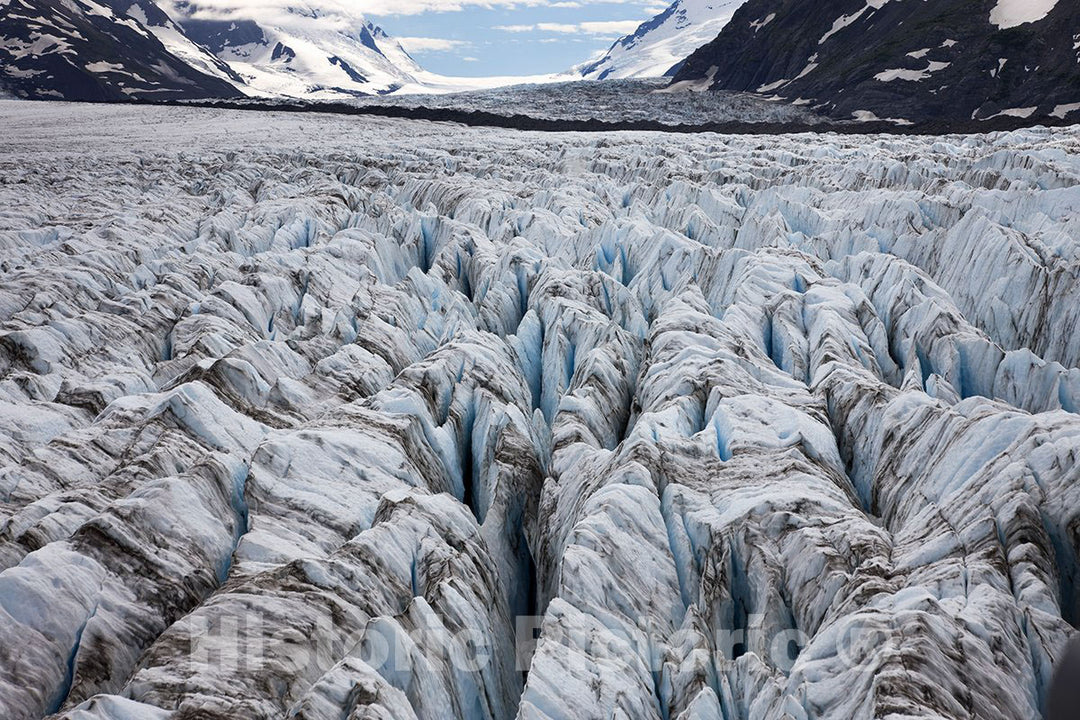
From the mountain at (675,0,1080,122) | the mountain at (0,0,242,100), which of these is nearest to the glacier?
the mountain at (675,0,1080,122)

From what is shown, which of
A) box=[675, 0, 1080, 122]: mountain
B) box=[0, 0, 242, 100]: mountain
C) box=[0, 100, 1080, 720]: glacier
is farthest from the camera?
box=[0, 0, 242, 100]: mountain

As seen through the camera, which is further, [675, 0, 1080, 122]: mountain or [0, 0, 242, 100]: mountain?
[0, 0, 242, 100]: mountain

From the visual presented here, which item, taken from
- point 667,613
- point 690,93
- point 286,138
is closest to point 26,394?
point 667,613

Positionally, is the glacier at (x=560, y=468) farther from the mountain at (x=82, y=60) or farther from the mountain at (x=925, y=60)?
the mountain at (x=82, y=60)

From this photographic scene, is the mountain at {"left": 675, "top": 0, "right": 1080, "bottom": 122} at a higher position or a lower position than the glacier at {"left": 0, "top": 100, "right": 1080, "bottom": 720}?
higher

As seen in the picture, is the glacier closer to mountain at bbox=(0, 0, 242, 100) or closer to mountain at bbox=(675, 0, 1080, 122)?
mountain at bbox=(675, 0, 1080, 122)

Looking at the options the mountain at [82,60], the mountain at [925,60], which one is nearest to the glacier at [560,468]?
the mountain at [925,60]

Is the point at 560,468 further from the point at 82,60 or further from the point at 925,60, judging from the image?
the point at 82,60
